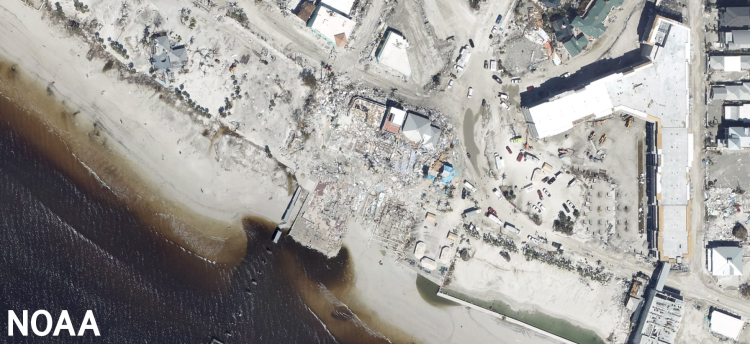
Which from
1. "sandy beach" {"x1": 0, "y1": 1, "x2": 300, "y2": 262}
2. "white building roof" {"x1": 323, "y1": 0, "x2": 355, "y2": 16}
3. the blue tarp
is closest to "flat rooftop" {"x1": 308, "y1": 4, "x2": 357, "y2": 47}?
"white building roof" {"x1": 323, "y1": 0, "x2": 355, "y2": 16}

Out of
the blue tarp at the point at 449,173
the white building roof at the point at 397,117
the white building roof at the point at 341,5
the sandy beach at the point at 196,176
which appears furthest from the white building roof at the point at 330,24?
the blue tarp at the point at 449,173

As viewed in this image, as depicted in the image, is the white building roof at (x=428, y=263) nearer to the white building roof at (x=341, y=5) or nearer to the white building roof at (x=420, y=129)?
the white building roof at (x=420, y=129)

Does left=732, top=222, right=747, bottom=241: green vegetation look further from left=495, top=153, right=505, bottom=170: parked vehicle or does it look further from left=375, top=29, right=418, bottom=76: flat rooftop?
left=375, top=29, right=418, bottom=76: flat rooftop

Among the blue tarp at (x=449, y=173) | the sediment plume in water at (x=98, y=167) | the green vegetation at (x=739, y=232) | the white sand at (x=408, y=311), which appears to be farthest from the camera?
the white sand at (x=408, y=311)

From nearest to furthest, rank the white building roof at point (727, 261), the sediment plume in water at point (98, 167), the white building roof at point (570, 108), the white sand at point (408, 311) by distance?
the white building roof at point (570, 108)
the white building roof at point (727, 261)
the sediment plume in water at point (98, 167)
the white sand at point (408, 311)

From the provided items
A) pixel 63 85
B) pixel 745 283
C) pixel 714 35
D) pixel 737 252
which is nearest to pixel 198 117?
pixel 63 85

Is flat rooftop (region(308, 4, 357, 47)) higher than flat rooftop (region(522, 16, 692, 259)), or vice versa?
flat rooftop (region(522, 16, 692, 259))

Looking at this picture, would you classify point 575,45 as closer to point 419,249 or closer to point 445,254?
point 445,254
